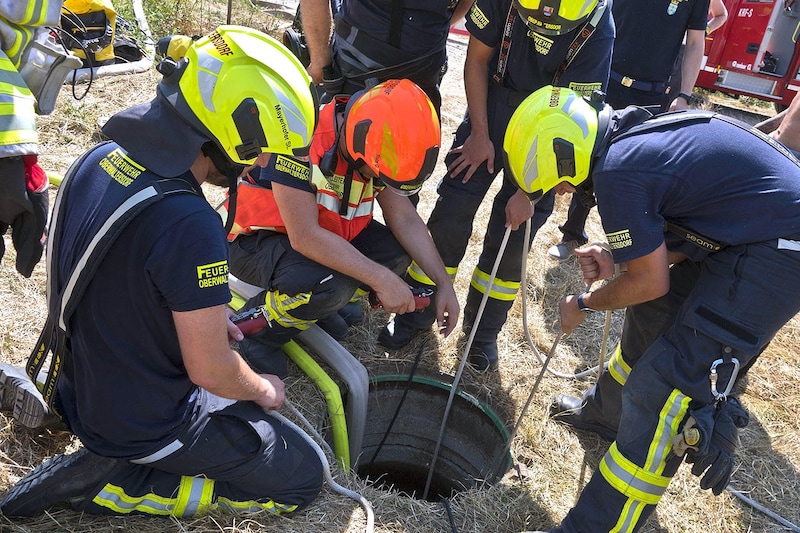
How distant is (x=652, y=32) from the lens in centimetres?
481

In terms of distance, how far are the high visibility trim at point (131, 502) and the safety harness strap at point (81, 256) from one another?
443 mm

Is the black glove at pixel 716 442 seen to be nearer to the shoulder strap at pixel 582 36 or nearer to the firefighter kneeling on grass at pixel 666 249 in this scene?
the firefighter kneeling on grass at pixel 666 249

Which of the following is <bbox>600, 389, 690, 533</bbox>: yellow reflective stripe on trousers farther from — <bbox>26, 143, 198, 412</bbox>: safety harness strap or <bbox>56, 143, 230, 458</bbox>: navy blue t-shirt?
<bbox>26, 143, 198, 412</bbox>: safety harness strap

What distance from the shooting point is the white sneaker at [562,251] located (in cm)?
557

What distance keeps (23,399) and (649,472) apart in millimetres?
2524

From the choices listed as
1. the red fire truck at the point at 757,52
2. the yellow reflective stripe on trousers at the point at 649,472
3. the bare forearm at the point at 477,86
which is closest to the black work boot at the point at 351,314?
the bare forearm at the point at 477,86

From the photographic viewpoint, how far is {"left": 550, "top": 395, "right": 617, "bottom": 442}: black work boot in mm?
3814

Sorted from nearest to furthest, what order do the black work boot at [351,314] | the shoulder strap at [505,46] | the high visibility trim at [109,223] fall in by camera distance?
the high visibility trim at [109,223], the shoulder strap at [505,46], the black work boot at [351,314]

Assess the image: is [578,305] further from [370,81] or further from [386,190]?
[370,81]

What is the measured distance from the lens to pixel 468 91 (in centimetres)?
383

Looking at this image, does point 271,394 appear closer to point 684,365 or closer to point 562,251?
point 684,365

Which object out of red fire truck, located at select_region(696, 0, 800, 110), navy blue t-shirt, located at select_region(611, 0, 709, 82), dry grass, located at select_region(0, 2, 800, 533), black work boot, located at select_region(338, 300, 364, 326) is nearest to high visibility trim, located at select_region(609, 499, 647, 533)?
dry grass, located at select_region(0, 2, 800, 533)

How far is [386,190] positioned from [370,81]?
2.06 feet

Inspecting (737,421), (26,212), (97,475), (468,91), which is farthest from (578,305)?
(26,212)
